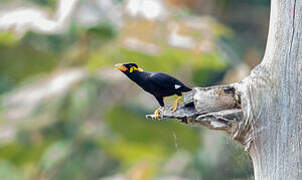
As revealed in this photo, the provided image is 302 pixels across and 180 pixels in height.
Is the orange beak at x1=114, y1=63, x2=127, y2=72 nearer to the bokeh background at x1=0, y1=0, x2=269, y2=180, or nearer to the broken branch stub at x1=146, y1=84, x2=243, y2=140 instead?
the broken branch stub at x1=146, y1=84, x2=243, y2=140

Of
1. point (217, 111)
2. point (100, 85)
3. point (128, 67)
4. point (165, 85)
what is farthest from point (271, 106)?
point (100, 85)

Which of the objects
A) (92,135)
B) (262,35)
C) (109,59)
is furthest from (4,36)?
(262,35)

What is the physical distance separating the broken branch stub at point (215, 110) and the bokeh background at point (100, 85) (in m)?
3.01

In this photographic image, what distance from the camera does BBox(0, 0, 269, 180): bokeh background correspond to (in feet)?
19.3

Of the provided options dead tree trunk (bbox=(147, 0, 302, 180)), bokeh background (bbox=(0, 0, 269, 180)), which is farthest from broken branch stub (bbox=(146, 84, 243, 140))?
bokeh background (bbox=(0, 0, 269, 180))

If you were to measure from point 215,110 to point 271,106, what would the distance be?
200 mm

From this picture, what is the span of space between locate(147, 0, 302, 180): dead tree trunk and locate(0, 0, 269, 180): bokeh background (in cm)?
302

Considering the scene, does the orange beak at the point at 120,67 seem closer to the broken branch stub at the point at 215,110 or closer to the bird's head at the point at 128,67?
the bird's head at the point at 128,67

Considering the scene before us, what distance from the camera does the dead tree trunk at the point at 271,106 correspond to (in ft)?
7.13

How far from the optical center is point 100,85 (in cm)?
Result: 771

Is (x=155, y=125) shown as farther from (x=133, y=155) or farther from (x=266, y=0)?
(x=266, y=0)

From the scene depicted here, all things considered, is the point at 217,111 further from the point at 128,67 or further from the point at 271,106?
the point at 128,67

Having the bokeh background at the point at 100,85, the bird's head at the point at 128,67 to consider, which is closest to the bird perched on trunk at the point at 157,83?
the bird's head at the point at 128,67

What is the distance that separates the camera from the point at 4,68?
8078 mm
